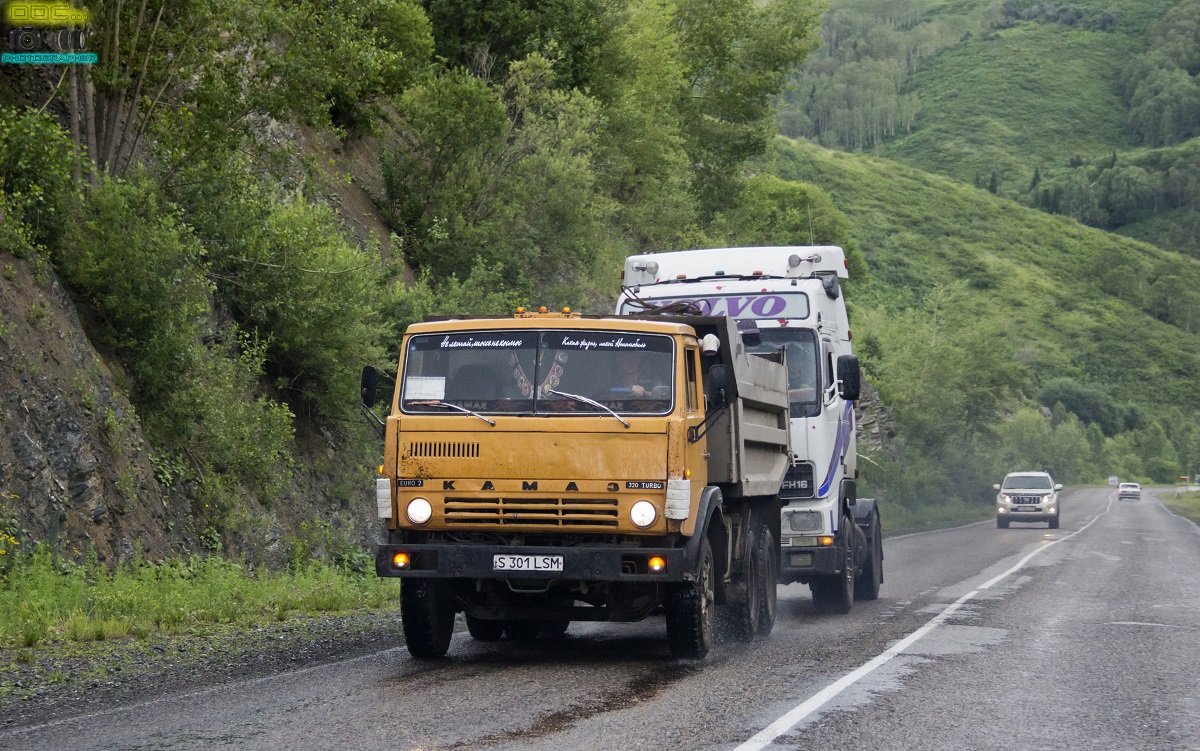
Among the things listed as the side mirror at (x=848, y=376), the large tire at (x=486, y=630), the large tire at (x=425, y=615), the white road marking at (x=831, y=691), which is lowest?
the white road marking at (x=831, y=691)

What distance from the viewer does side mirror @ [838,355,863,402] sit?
543 inches

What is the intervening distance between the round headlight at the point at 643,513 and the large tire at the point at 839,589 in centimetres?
584

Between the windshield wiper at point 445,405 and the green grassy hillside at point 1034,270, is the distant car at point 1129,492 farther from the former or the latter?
the windshield wiper at point 445,405

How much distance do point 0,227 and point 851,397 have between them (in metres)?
9.38

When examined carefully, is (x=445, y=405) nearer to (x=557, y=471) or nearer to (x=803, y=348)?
(x=557, y=471)

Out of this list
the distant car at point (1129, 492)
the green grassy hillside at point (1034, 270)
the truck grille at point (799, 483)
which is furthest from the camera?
the green grassy hillside at point (1034, 270)

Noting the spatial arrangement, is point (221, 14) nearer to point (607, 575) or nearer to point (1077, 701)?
point (607, 575)

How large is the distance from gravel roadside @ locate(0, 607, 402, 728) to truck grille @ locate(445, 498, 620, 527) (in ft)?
5.77

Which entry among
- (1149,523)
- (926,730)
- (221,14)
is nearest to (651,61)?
(221,14)

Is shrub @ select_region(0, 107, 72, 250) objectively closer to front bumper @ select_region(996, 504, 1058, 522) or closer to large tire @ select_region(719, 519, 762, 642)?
large tire @ select_region(719, 519, 762, 642)

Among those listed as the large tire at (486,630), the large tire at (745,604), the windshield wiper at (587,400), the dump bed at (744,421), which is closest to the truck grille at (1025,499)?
the dump bed at (744,421)

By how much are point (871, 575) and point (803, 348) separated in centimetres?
400

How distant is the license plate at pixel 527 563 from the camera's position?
29.5ft

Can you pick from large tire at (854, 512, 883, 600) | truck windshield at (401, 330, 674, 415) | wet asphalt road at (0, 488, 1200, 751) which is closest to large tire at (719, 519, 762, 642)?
wet asphalt road at (0, 488, 1200, 751)
